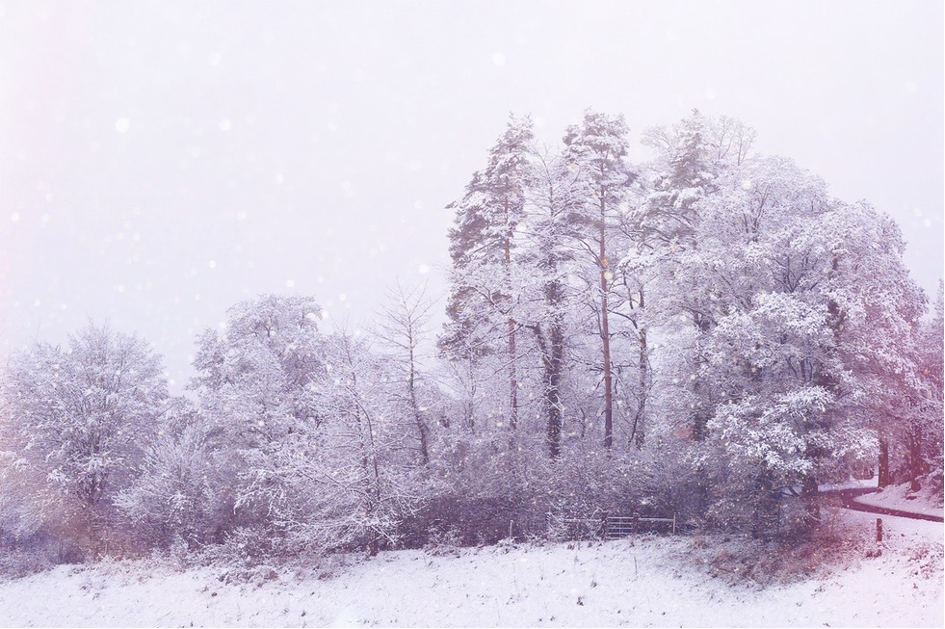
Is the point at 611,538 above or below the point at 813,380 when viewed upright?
below

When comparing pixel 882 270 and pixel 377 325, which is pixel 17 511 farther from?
pixel 882 270

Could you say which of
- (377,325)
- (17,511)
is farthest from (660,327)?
(17,511)

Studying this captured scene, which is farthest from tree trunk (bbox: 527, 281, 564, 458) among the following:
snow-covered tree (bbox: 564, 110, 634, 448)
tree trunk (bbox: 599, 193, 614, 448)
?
tree trunk (bbox: 599, 193, 614, 448)

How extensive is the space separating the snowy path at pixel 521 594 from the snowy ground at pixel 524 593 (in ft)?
0.12

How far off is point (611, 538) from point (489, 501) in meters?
4.59

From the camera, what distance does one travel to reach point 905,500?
2683cm

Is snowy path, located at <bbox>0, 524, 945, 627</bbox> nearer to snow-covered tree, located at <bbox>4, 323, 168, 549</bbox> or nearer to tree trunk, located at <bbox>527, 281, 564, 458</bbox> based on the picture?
tree trunk, located at <bbox>527, 281, 564, 458</bbox>

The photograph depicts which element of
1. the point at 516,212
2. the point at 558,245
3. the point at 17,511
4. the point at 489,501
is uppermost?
the point at 516,212

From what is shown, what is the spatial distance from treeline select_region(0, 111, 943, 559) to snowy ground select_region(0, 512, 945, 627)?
1.95 metres

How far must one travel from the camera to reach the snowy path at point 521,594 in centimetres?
1227

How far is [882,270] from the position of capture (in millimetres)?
16031

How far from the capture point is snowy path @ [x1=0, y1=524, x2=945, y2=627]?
12.3 meters

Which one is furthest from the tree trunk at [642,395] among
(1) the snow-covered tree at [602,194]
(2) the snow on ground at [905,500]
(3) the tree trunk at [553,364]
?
(2) the snow on ground at [905,500]

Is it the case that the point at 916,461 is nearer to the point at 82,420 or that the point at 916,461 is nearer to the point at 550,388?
the point at 550,388
